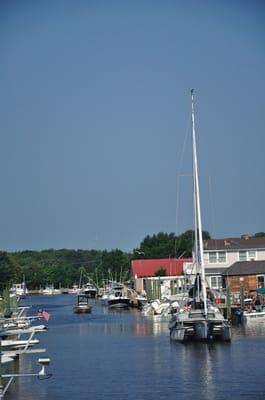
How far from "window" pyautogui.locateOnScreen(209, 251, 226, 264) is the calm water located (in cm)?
3315

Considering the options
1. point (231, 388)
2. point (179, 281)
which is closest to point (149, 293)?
point (179, 281)

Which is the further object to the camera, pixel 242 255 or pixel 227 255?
pixel 242 255

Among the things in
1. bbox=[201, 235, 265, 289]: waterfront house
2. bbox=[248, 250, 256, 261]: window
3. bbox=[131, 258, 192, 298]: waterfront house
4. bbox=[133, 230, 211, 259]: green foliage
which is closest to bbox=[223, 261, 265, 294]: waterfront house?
bbox=[201, 235, 265, 289]: waterfront house

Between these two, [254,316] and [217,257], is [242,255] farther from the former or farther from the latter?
[254,316]

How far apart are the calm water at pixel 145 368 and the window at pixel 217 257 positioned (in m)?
33.2

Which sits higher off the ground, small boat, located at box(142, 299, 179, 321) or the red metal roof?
the red metal roof

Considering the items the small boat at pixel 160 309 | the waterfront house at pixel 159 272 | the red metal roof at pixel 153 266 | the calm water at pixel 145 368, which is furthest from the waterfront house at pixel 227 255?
the calm water at pixel 145 368

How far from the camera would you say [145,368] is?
159ft

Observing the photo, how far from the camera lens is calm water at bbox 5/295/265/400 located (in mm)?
39656

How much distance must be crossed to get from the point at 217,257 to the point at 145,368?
60318 mm

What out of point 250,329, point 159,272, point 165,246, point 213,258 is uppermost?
point 165,246

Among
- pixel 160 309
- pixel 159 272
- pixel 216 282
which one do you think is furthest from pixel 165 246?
pixel 160 309

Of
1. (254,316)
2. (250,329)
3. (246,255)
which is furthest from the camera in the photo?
(246,255)

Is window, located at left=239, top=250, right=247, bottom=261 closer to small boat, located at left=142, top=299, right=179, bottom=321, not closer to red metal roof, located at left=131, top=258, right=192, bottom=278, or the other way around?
small boat, located at left=142, top=299, right=179, bottom=321
